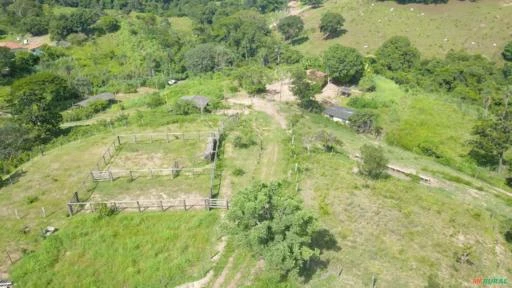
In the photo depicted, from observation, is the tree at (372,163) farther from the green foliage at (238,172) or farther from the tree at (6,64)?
the tree at (6,64)

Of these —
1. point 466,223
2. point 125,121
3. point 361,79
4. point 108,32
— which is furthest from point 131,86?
point 466,223

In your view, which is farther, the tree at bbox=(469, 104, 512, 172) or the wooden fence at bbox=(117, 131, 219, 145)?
the wooden fence at bbox=(117, 131, 219, 145)

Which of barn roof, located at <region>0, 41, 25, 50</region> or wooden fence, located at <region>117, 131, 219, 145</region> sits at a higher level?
barn roof, located at <region>0, 41, 25, 50</region>

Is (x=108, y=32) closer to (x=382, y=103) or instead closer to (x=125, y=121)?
(x=125, y=121)

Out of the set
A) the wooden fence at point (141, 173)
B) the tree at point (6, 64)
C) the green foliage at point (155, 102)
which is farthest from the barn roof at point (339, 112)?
the tree at point (6, 64)

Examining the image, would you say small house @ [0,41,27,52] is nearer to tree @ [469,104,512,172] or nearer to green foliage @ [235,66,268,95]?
green foliage @ [235,66,268,95]

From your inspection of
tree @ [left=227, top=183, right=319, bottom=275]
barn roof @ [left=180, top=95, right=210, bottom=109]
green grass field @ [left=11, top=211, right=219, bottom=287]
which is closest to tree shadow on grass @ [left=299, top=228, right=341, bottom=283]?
tree @ [left=227, top=183, right=319, bottom=275]
